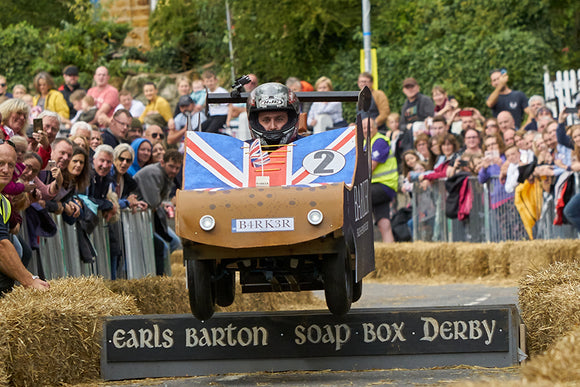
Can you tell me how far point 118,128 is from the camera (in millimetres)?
18391

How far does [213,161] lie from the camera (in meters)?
10.4

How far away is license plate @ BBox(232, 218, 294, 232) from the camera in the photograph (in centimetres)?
920

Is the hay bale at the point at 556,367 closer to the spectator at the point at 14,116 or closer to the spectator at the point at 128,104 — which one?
the spectator at the point at 14,116

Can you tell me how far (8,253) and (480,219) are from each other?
11976 mm

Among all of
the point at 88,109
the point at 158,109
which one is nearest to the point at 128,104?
the point at 158,109

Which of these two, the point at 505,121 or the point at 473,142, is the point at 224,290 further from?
the point at 505,121

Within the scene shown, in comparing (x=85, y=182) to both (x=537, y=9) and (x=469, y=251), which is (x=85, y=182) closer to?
(x=469, y=251)

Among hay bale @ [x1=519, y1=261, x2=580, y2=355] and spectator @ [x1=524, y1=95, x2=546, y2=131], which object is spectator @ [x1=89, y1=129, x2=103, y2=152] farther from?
spectator @ [x1=524, y1=95, x2=546, y2=131]

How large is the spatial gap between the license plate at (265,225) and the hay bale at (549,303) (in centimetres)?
216

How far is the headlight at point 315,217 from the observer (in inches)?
362

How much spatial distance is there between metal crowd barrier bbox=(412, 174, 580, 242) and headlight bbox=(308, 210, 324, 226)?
35.4ft

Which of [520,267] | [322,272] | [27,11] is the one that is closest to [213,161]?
[322,272]

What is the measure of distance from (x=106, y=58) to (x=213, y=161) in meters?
32.3

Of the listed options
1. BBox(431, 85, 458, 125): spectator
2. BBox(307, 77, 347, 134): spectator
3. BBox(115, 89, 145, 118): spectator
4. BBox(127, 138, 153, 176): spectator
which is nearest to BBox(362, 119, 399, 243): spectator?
BBox(307, 77, 347, 134): spectator
